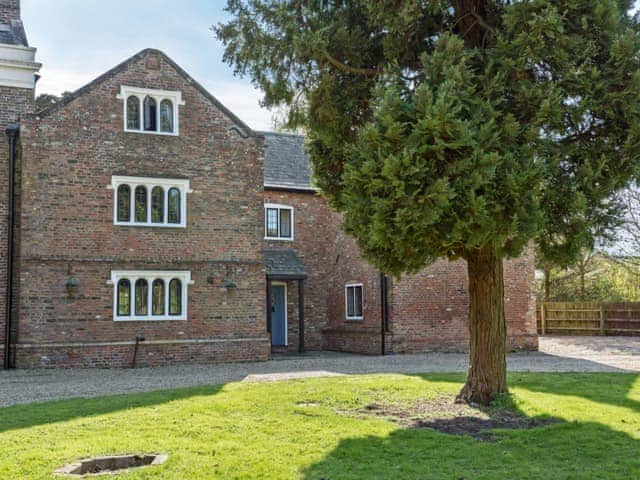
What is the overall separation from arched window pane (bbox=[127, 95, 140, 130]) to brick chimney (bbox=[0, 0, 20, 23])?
4.46 meters

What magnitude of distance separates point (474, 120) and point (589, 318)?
26.6m

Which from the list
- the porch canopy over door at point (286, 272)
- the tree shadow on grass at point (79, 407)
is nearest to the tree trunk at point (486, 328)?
the tree shadow on grass at point (79, 407)

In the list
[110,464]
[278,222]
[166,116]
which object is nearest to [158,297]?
[166,116]

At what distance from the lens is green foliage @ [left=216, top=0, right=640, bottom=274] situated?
367 inches

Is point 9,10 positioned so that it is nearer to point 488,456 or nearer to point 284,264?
point 284,264

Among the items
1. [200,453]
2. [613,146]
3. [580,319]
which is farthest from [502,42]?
[580,319]

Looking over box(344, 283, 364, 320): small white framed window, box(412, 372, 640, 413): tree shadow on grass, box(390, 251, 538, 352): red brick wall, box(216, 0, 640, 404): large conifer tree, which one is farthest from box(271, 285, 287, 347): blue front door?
box(216, 0, 640, 404): large conifer tree

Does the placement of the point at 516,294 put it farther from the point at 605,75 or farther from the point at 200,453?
the point at 200,453

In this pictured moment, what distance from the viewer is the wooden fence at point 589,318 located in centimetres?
3178

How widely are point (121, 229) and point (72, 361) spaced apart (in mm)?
3565

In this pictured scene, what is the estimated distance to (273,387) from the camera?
43.4 ft

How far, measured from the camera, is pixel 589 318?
33375 mm

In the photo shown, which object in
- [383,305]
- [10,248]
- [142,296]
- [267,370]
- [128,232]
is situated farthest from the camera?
[383,305]

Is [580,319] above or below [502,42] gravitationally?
below
